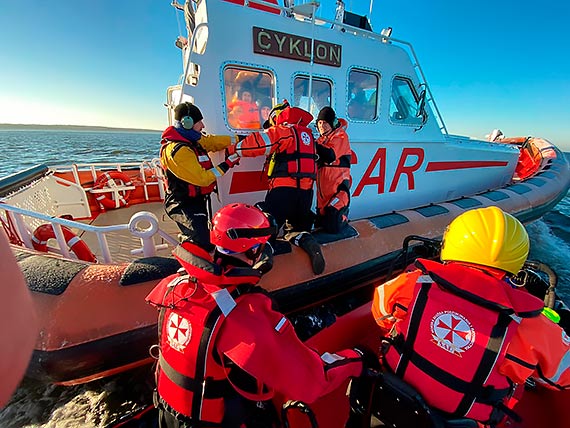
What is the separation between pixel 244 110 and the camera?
2754 millimetres

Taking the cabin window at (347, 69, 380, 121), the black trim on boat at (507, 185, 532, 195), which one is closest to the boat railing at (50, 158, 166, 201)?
the cabin window at (347, 69, 380, 121)

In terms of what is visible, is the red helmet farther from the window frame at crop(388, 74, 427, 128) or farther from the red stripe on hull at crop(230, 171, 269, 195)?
the window frame at crop(388, 74, 427, 128)

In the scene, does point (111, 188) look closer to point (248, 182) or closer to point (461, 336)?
point (248, 182)

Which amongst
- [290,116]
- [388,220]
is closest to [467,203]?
[388,220]

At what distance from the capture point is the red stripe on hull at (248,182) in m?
2.75

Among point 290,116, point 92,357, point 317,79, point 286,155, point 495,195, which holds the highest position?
point 317,79

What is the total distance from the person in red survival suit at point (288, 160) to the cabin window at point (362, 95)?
101cm

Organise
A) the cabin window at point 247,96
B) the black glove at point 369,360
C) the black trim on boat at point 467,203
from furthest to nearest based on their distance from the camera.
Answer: the black trim on boat at point 467,203
the cabin window at point 247,96
the black glove at point 369,360

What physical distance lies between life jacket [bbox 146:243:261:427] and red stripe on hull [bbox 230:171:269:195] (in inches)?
64.9

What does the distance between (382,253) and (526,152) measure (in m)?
9.14

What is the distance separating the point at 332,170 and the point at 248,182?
790 mm

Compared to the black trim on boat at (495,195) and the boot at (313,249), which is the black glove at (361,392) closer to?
the boot at (313,249)

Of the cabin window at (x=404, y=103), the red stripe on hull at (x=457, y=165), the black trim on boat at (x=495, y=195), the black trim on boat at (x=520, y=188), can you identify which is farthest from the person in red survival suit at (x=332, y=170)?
the black trim on boat at (x=520, y=188)

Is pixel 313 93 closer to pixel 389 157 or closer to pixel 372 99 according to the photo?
pixel 372 99
